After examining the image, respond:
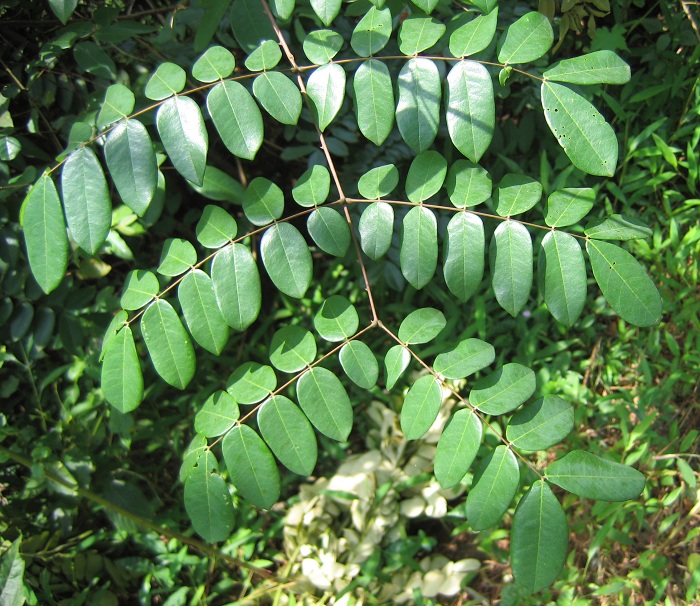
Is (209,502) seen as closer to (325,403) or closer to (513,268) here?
(325,403)

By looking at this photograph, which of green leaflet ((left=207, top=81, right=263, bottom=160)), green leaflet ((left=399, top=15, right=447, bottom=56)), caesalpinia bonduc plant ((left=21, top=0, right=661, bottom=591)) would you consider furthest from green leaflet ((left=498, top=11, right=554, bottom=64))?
green leaflet ((left=207, top=81, right=263, bottom=160))

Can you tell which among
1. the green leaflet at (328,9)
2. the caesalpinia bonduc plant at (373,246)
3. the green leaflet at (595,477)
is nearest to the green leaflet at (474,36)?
the caesalpinia bonduc plant at (373,246)

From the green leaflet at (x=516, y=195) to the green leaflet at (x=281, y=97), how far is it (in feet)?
1.42

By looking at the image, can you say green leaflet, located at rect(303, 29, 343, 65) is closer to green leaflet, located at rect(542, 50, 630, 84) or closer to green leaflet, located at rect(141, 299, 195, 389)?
green leaflet, located at rect(542, 50, 630, 84)

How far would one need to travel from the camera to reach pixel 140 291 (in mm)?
1251

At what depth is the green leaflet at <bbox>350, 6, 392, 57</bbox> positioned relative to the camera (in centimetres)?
117

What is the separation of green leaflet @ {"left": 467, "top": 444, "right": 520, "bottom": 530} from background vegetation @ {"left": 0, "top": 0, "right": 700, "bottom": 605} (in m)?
0.92

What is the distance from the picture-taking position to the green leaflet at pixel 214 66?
46.0 inches

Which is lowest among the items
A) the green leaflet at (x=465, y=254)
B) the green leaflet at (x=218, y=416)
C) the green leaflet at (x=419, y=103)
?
the green leaflet at (x=218, y=416)

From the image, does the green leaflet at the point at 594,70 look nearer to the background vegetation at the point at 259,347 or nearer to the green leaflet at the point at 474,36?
the green leaflet at the point at 474,36

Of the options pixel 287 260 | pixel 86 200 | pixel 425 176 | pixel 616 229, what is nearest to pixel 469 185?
pixel 425 176

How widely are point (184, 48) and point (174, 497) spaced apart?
1.57m

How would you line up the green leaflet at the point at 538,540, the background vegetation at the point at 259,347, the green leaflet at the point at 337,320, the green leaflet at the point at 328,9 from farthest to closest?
the background vegetation at the point at 259,347 < the green leaflet at the point at 337,320 < the green leaflet at the point at 328,9 < the green leaflet at the point at 538,540

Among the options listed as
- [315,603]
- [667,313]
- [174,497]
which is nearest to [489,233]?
[667,313]
